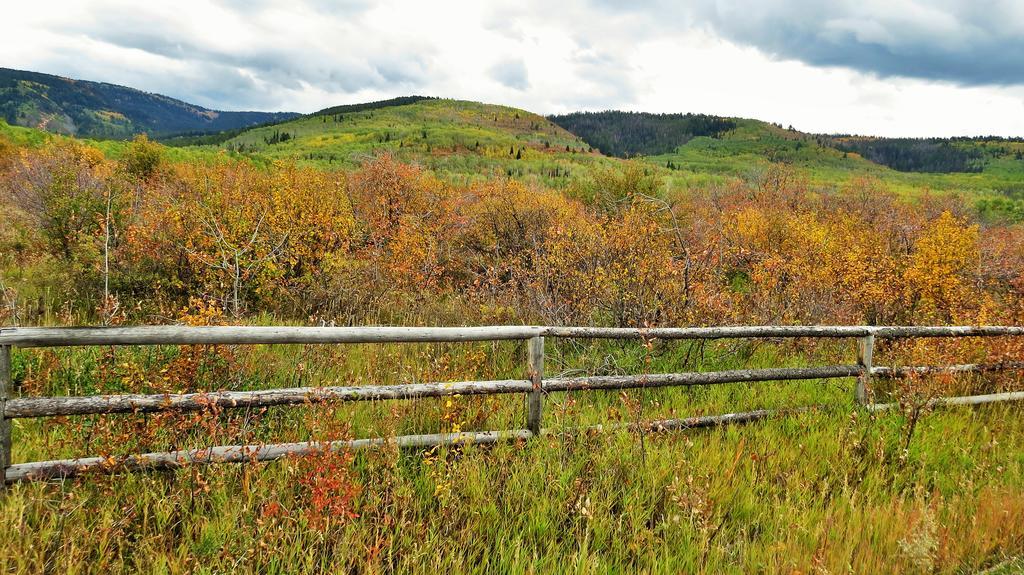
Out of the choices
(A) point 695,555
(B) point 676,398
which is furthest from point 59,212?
(A) point 695,555

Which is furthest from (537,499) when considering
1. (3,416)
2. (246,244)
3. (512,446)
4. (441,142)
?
(441,142)

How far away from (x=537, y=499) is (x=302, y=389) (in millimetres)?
1938

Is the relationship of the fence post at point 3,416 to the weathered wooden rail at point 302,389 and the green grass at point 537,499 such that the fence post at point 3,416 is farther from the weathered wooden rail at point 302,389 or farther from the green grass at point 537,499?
the green grass at point 537,499

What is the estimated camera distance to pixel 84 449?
12.0 ft

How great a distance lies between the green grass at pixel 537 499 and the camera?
2.79 metres

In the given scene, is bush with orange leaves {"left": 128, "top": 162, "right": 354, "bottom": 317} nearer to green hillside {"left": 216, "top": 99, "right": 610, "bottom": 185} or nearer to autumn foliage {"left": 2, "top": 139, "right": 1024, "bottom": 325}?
autumn foliage {"left": 2, "top": 139, "right": 1024, "bottom": 325}

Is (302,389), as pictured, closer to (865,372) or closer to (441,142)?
(865,372)

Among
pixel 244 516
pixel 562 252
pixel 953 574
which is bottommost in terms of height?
pixel 953 574

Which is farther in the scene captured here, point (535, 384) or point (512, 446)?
point (535, 384)

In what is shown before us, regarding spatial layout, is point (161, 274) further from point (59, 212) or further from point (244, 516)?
point (244, 516)

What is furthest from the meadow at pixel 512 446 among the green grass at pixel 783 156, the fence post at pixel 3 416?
the green grass at pixel 783 156

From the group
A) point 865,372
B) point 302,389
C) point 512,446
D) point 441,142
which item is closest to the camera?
point 302,389

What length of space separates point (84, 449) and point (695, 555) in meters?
4.41

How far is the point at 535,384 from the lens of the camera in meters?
4.24
